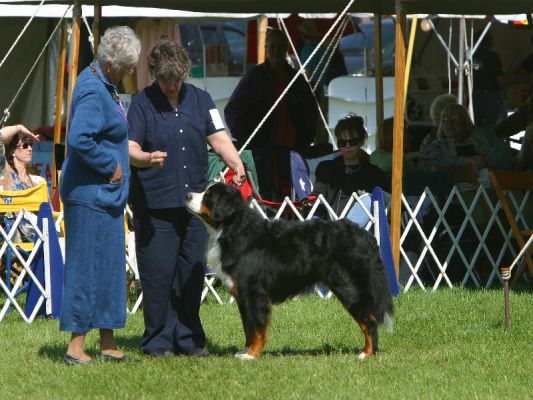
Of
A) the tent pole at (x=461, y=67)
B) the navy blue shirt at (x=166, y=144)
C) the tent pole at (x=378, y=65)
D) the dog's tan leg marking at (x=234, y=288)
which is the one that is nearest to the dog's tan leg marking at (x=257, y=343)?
the dog's tan leg marking at (x=234, y=288)

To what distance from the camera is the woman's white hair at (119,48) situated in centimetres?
550

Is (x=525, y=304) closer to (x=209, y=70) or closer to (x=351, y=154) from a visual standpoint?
(x=351, y=154)

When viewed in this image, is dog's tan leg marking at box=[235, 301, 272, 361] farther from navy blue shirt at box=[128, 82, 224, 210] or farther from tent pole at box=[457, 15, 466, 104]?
tent pole at box=[457, 15, 466, 104]

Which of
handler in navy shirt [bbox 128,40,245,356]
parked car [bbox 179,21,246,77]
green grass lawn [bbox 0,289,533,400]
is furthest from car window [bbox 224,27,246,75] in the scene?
handler in navy shirt [bbox 128,40,245,356]

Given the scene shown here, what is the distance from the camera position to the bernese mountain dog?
232 inches

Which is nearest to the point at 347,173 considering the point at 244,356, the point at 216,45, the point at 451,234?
the point at 451,234

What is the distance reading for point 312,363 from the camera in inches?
226

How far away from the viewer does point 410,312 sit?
7.45 meters

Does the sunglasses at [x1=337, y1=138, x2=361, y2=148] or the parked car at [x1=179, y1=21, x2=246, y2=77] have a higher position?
the parked car at [x1=179, y1=21, x2=246, y2=77]

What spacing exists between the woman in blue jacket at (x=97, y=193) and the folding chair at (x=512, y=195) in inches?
155

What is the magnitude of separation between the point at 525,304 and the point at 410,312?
0.88 m

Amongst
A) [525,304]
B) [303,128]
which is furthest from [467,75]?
[525,304]

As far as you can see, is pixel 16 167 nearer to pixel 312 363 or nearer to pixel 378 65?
pixel 378 65

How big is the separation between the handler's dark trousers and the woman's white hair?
2.97 feet
